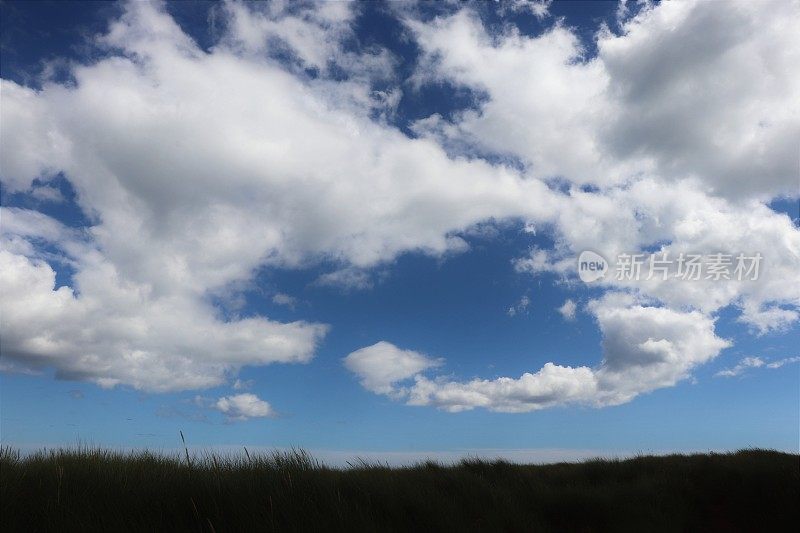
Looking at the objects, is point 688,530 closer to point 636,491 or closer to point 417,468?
point 636,491

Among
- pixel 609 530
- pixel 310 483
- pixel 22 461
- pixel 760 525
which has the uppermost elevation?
pixel 22 461

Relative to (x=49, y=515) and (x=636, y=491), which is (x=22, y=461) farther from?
(x=636, y=491)

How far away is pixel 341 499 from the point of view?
6.33m

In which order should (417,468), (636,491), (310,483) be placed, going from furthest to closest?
(417,468), (636,491), (310,483)

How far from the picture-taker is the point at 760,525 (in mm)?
7879

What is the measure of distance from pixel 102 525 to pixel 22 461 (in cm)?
388

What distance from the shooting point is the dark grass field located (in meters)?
5.68

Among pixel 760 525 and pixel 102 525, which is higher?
pixel 102 525

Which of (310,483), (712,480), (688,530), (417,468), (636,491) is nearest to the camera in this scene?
(310,483)

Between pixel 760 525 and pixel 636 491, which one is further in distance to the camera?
pixel 636 491

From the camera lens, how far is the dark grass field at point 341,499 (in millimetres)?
5676

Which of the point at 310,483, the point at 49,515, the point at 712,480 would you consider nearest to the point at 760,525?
the point at 712,480

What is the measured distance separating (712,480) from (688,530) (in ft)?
9.35

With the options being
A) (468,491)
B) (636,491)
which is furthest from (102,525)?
(636,491)
